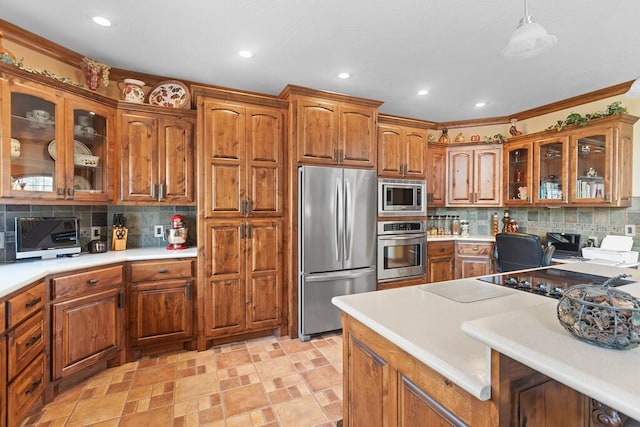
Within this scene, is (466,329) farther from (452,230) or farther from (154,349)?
(452,230)

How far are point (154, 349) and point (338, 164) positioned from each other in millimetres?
2436

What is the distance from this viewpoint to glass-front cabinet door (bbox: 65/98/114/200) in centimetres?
234

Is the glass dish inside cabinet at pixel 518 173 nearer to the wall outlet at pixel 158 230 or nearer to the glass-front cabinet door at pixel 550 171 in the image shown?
the glass-front cabinet door at pixel 550 171

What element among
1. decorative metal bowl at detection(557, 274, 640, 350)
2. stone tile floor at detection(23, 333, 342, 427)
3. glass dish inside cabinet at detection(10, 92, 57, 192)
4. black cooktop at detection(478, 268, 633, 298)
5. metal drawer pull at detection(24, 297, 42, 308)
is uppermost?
glass dish inside cabinet at detection(10, 92, 57, 192)

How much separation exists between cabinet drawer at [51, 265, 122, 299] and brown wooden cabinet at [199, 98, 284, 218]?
2.77ft

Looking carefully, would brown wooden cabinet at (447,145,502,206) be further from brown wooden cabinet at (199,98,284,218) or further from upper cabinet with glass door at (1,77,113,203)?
upper cabinet with glass door at (1,77,113,203)

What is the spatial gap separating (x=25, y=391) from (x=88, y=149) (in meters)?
1.77

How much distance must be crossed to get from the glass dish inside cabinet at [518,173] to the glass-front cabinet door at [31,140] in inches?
194

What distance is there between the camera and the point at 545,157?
3699mm

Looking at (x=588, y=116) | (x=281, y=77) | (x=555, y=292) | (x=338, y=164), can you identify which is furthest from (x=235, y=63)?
(x=588, y=116)

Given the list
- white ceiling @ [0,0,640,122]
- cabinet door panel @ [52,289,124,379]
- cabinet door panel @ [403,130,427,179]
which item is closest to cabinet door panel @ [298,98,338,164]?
white ceiling @ [0,0,640,122]

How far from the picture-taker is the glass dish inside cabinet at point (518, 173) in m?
3.91

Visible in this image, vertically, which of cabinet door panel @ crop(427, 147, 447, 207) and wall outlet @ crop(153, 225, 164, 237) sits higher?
cabinet door panel @ crop(427, 147, 447, 207)

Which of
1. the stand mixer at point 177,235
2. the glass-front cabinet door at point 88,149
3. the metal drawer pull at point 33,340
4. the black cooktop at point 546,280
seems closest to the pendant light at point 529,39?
the black cooktop at point 546,280
